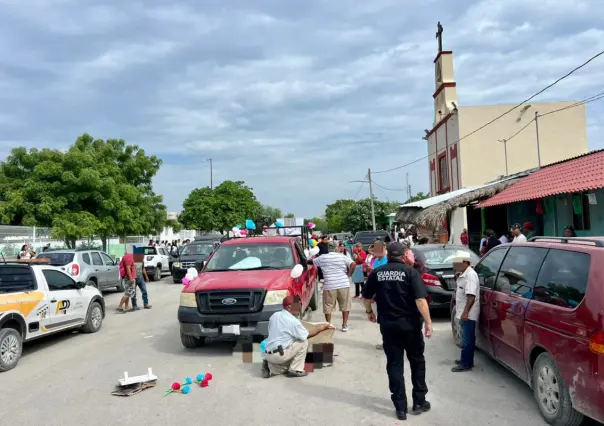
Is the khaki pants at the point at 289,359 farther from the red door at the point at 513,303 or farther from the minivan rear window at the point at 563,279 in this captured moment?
the minivan rear window at the point at 563,279

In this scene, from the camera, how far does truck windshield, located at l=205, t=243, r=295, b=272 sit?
28.9 ft

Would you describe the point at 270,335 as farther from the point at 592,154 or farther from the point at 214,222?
the point at 214,222

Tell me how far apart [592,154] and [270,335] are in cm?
1272

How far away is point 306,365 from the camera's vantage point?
6.77 meters

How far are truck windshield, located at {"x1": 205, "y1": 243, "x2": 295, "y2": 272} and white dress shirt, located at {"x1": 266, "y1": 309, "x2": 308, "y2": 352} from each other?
90.1 inches

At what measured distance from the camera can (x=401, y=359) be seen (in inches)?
196

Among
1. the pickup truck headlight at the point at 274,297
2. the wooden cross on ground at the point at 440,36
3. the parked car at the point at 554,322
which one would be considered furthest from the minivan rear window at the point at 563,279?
the wooden cross on ground at the point at 440,36

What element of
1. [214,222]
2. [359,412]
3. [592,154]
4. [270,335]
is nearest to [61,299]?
[270,335]

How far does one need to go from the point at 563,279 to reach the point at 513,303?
0.88 meters

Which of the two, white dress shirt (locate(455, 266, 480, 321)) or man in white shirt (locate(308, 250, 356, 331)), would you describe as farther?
man in white shirt (locate(308, 250, 356, 331))

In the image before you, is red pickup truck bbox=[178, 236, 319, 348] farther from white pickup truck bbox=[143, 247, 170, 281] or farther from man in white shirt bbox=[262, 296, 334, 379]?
white pickup truck bbox=[143, 247, 170, 281]

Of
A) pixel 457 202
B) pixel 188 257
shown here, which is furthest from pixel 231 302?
pixel 188 257

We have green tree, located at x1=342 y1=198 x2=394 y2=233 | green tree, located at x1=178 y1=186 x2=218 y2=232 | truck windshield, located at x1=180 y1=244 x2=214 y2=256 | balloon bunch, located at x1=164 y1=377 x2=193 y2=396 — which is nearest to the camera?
balloon bunch, located at x1=164 y1=377 x2=193 y2=396

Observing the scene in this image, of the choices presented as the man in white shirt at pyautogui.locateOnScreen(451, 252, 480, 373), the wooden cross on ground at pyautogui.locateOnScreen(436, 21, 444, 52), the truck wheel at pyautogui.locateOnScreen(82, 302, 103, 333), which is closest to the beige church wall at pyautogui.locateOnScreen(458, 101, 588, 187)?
the wooden cross on ground at pyautogui.locateOnScreen(436, 21, 444, 52)
